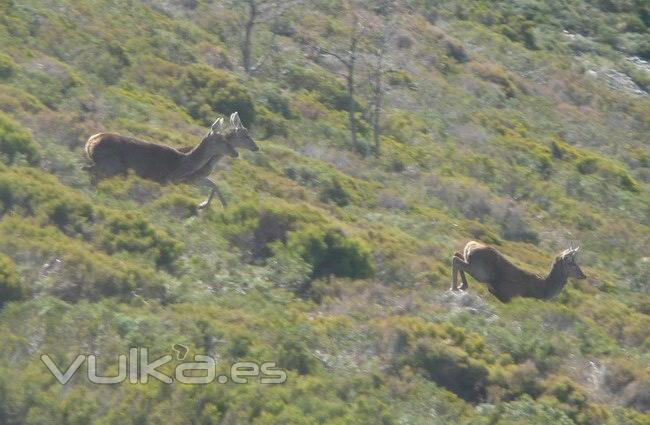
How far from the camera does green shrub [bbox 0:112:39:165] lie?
16609 millimetres

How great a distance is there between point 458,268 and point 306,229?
2.20 metres

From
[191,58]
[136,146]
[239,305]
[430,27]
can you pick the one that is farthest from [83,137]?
[430,27]

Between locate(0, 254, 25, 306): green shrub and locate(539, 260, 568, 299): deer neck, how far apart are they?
326 inches

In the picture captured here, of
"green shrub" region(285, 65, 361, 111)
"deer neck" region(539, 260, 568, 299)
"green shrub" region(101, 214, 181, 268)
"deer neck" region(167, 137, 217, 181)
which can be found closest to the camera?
"green shrub" region(101, 214, 181, 268)

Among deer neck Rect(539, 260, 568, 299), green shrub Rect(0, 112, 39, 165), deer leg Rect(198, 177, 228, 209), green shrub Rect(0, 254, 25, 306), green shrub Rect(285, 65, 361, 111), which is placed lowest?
green shrub Rect(285, 65, 361, 111)

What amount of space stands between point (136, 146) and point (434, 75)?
67.5 ft

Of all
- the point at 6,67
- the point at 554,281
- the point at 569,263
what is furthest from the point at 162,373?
the point at 6,67

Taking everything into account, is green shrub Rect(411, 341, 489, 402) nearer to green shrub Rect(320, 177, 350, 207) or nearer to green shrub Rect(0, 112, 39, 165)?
green shrub Rect(0, 112, 39, 165)

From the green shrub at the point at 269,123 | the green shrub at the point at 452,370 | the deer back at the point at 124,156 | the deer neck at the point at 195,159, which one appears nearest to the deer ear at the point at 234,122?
the deer neck at the point at 195,159

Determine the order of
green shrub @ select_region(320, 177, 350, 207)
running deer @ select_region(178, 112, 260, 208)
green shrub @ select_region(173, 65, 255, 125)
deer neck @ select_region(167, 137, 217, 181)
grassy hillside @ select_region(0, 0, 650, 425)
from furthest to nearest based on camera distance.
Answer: green shrub @ select_region(173, 65, 255, 125) → green shrub @ select_region(320, 177, 350, 207) → deer neck @ select_region(167, 137, 217, 181) → running deer @ select_region(178, 112, 260, 208) → grassy hillside @ select_region(0, 0, 650, 425)

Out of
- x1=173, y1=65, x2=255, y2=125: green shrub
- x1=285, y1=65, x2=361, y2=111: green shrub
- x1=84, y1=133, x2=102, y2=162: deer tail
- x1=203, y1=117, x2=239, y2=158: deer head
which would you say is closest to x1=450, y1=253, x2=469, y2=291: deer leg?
x1=203, y1=117, x2=239, y2=158: deer head

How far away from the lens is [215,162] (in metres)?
18.3

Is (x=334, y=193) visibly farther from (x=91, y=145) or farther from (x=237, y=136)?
(x=91, y=145)

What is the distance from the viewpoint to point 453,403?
13945 mm
